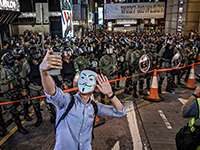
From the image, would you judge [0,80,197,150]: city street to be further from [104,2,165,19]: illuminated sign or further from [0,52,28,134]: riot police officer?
[104,2,165,19]: illuminated sign

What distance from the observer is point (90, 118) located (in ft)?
9.54

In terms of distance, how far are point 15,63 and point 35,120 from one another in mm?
2067

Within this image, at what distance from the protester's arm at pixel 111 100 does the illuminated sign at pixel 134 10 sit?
3197 cm

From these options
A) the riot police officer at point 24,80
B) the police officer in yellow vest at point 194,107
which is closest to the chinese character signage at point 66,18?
the riot police officer at point 24,80

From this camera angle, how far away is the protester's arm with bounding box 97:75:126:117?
2814 millimetres

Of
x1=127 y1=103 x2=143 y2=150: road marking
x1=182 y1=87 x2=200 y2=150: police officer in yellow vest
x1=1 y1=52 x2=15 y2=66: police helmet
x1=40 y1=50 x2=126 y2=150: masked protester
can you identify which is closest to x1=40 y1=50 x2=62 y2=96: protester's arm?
x1=40 y1=50 x2=126 y2=150: masked protester

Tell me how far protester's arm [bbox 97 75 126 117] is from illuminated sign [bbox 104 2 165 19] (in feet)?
105

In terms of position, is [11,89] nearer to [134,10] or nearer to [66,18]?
[66,18]

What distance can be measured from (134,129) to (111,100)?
157 inches

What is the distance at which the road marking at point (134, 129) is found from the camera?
5.85 meters

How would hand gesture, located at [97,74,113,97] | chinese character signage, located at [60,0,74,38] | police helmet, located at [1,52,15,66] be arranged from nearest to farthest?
hand gesture, located at [97,74,113,97]
police helmet, located at [1,52,15,66]
chinese character signage, located at [60,0,74,38]

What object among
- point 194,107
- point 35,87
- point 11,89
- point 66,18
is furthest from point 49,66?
point 66,18

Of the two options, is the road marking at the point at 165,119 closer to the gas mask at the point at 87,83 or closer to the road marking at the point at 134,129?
the road marking at the point at 134,129

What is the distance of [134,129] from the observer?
6699 millimetres
